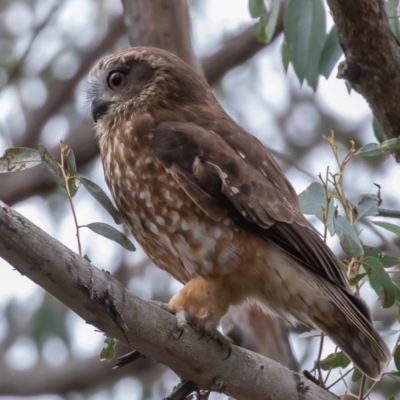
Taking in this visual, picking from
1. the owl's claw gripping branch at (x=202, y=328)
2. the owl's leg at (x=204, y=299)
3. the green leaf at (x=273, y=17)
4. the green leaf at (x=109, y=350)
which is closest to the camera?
the owl's claw gripping branch at (x=202, y=328)

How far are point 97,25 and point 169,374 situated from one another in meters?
2.68

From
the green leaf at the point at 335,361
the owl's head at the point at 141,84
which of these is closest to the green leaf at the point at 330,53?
the owl's head at the point at 141,84

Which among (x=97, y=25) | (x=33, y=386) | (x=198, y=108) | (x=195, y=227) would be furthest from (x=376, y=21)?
(x=97, y=25)

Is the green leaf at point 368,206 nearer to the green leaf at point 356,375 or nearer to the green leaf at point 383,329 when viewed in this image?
the green leaf at point 383,329

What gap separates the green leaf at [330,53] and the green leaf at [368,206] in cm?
88

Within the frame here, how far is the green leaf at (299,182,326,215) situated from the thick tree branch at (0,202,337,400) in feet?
1.50

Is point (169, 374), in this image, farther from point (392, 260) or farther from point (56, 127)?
point (392, 260)

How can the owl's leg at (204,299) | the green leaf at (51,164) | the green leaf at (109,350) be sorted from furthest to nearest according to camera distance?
the owl's leg at (204,299), the green leaf at (109,350), the green leaf at (51,164)

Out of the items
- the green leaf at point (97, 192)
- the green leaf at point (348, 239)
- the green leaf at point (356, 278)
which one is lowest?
the green leaf at point (356, 278)

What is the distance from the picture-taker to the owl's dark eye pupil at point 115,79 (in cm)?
343

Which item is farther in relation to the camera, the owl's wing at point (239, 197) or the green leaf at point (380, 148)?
the owl's wing at point (239, 197)

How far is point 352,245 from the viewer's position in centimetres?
240

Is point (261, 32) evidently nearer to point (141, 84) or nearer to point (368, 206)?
point (141, 84)

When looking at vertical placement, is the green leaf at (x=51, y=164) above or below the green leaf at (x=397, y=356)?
above
